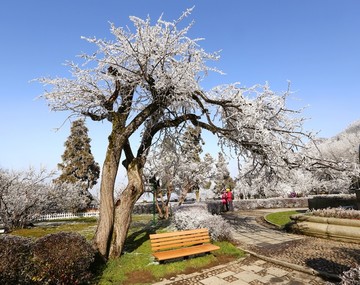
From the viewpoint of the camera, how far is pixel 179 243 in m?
7.90

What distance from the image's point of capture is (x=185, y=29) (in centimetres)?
800

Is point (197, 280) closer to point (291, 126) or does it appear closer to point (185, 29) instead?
point (291, 126)

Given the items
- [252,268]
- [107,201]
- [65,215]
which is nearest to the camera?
[252,268]

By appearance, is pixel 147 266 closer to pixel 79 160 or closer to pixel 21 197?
pixel 21 197

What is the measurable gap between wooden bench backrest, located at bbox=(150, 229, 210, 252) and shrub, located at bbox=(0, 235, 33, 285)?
3.26 meters

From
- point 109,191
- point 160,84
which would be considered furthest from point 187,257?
point 160,84

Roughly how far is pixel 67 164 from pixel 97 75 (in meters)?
33.7

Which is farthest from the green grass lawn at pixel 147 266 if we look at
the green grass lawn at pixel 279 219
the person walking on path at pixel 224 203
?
the person walking on path at pixel 224 203

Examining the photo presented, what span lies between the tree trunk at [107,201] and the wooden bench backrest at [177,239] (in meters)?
1.49

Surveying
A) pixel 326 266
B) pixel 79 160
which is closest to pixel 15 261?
pixel 326 266

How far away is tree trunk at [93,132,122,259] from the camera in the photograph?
7.82 m

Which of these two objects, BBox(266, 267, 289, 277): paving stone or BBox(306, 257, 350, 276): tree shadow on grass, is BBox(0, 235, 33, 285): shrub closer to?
BBox(266, 267, 289, 277): paving stone

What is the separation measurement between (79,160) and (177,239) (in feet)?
115

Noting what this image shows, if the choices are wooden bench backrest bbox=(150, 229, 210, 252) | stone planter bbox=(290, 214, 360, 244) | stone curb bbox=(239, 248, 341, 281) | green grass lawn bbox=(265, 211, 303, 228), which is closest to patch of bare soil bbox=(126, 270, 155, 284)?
wooden bench backrest bbox=(150, 229, 210, 252)
